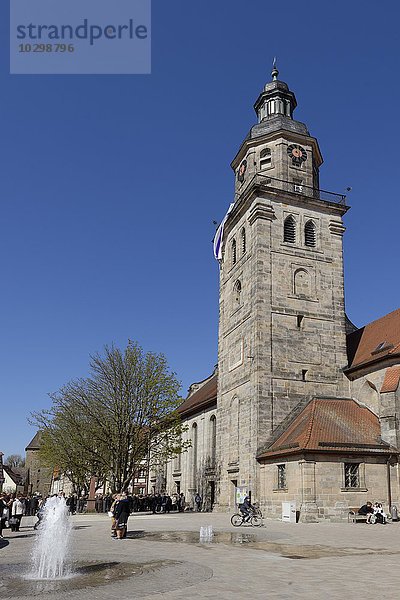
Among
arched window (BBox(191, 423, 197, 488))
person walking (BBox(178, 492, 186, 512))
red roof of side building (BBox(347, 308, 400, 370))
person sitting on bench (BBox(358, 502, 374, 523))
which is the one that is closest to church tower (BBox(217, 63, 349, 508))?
red roof of side building (BBox(347, 308, 400, 370))

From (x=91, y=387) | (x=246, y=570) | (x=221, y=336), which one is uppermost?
(x=221, y=336)

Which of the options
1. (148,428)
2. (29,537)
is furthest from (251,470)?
(29,537)

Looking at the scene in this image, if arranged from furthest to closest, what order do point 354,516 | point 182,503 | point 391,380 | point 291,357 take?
point 182,503 → point 291,357 → point 391,380 → point 354,516

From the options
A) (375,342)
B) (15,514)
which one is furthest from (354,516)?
(15,514)

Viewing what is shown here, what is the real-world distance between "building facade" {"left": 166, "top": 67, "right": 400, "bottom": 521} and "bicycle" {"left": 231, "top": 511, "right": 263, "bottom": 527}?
138 inches

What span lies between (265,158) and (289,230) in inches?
210

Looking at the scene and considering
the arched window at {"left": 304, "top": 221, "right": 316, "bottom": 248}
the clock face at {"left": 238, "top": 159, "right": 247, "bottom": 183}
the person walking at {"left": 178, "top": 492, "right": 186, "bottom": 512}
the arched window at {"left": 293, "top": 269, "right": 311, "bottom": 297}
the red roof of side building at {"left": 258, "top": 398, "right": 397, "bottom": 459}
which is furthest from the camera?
the person walking at {"left": 178, "top": 492, "right": 186, "bottom": 512}

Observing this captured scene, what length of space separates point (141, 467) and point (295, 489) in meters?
12.3

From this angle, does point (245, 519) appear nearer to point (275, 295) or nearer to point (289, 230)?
point (275, 295)

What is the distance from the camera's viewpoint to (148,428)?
119ft

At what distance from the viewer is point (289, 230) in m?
37.4

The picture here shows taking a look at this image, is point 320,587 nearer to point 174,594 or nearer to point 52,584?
point 174,594

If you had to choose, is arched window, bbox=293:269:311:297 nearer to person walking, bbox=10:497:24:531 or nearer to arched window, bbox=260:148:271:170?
arched window, bbox=260:148:271:170

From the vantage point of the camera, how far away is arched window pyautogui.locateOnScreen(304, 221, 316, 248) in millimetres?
37812
